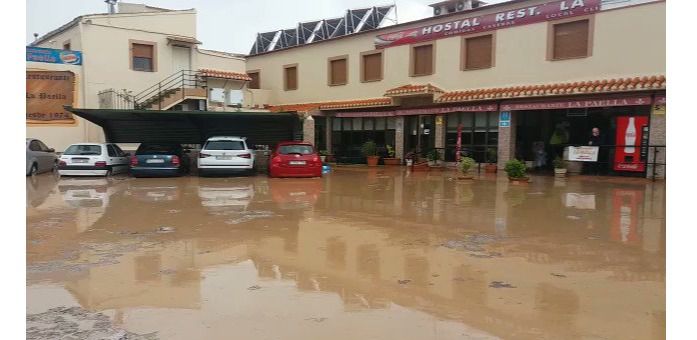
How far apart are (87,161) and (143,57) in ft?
33.5

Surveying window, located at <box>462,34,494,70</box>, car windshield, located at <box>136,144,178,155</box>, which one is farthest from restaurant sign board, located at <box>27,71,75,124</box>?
window, located at <box>462,34,494,70</box>

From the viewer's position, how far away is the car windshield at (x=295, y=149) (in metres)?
16.5

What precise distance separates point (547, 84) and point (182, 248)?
15.0 m

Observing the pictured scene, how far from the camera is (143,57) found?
80.7 ft

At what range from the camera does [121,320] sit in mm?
4020

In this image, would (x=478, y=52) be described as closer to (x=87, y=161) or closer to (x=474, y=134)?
(x=474, y=134)

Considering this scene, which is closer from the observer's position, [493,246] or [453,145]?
[493,246]

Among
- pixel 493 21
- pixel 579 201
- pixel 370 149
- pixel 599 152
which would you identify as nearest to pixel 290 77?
pixel 370 149

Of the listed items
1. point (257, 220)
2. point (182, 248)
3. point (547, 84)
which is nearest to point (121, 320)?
point (182, 248)

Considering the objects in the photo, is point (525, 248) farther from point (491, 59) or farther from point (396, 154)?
point (396, 154)

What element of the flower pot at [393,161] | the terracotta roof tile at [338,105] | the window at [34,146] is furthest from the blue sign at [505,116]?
the window at [34,146]

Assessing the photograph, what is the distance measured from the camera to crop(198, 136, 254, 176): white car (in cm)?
1633

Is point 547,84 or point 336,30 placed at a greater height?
point 336,30

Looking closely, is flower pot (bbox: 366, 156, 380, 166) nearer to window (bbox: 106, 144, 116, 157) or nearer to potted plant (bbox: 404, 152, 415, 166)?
potted plant (bbox: 404, 152, 415, 166)
